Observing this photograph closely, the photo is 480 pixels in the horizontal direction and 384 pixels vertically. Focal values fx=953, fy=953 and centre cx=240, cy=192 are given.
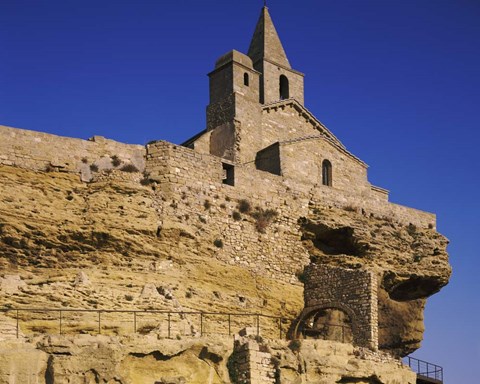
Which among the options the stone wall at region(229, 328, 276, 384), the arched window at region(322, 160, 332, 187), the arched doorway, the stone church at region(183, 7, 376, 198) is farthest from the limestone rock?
the arched window at region(322, 160, 332, 187)

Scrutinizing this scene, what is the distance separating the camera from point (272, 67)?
41.2m

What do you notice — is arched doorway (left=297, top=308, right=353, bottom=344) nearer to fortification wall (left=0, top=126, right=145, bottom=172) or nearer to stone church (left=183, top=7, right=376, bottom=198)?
stone church (left=183, top=7, right=376, bottom=198)

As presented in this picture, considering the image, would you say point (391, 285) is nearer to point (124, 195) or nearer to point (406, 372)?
point (406, 372)

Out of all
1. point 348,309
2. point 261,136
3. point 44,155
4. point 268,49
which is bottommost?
point 348,309

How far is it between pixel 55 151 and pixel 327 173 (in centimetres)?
1217

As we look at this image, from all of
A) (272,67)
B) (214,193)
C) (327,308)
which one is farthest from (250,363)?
(272,67)

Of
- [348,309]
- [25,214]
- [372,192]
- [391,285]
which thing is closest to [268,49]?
[372,192]

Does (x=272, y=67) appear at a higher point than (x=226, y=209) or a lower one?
higher

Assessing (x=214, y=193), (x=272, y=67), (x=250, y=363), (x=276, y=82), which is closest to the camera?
(x=250, y=363)

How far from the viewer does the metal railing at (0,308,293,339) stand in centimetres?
2467

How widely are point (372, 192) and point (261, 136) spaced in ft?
16.1

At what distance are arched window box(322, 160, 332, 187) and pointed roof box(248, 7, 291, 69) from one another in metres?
6.72

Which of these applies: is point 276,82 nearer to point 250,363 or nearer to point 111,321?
point 111,321

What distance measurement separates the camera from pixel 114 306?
86.4 feet
